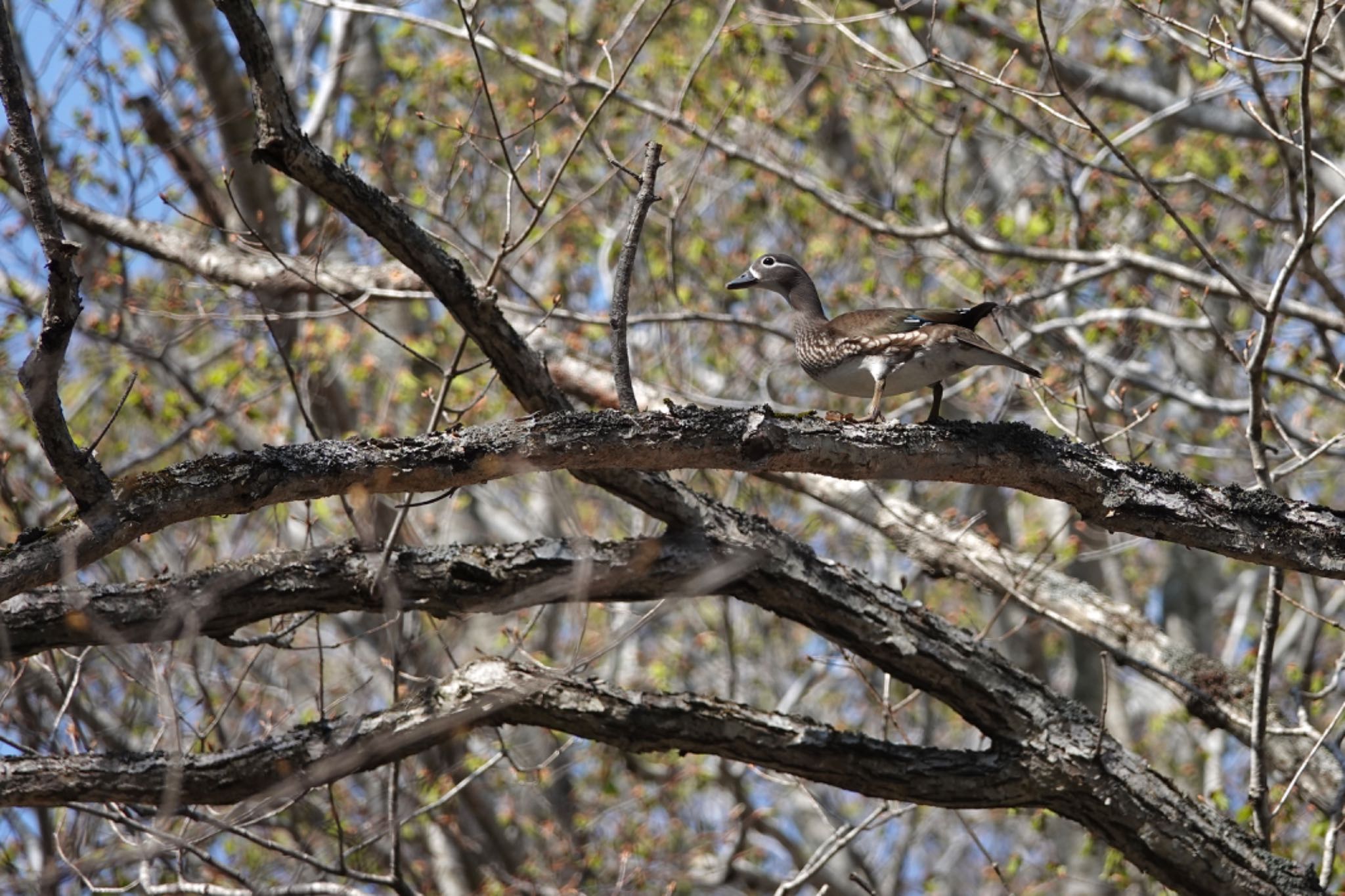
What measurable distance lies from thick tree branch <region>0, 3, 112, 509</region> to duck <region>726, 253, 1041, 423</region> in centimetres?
256

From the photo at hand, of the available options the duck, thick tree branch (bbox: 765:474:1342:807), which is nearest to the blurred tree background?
thick tree branch (bbox: 765:474:1342:807)

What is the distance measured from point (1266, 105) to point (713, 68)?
21.9ft

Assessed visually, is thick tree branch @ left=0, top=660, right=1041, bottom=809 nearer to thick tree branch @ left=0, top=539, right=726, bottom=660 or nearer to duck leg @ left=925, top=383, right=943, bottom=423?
thick tree branch @ left=0, top=539, right=726, bottom=660

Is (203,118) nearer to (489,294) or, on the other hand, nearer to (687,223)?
(687,223)

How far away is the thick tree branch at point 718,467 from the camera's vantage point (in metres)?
3.58

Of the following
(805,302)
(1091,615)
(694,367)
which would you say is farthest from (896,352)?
(694,367)

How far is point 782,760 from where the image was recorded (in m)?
4.94

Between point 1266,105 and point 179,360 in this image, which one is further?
point 179,360

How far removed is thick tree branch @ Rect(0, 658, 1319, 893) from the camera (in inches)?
184

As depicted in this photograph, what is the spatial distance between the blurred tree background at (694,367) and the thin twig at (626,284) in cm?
41

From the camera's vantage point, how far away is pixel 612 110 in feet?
33.7

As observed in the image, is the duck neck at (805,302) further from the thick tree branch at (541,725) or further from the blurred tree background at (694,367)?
the thick tree branch at (541,725)

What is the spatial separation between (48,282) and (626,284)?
1960mm

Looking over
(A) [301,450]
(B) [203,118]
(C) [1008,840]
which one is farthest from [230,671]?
(C) [1008,840]
